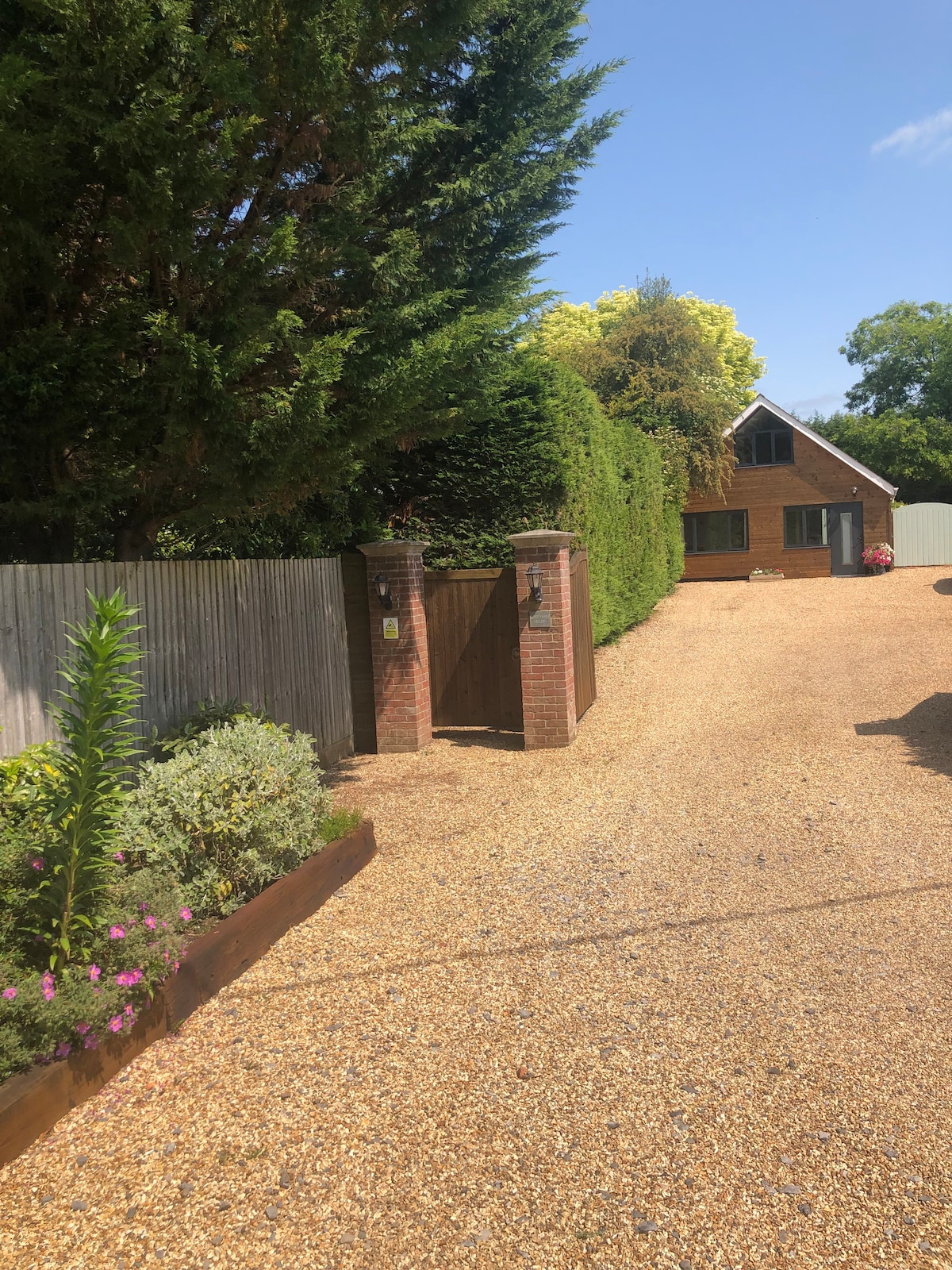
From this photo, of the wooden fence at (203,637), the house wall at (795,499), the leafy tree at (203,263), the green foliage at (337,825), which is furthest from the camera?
the house wall at (795,499)

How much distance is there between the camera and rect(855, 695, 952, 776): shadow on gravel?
779 centimetres

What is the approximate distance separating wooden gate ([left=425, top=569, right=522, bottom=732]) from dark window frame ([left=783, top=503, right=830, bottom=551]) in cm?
2024

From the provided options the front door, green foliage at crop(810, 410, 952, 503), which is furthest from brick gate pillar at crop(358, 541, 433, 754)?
green foliage at crop(810, 410, 952, 503)

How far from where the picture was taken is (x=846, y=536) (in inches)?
1082

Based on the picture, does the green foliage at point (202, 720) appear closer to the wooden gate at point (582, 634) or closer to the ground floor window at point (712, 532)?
the wooden gate at point (582, 634)

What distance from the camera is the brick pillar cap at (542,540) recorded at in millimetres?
8797

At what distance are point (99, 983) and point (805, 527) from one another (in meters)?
27.1

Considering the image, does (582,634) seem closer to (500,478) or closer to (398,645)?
(500,478)

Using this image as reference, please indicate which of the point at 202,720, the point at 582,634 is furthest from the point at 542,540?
the point at 202,720

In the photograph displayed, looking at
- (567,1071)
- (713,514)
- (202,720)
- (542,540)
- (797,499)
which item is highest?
(797,499)

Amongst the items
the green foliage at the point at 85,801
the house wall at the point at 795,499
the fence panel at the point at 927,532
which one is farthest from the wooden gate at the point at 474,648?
the fence panel at the point at 927,532

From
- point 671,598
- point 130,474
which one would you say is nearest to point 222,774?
point 130,474

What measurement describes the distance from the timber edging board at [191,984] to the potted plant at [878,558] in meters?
24.3

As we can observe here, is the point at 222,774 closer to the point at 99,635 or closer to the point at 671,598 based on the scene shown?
the point at 99,635
